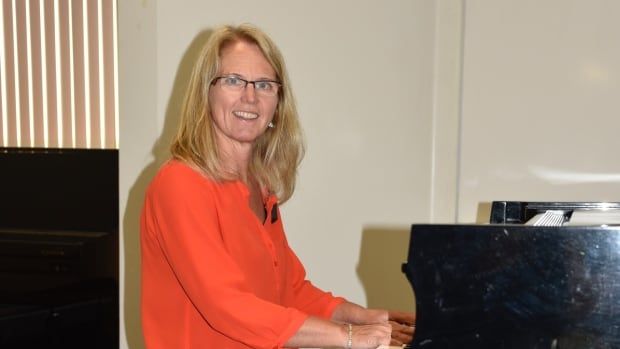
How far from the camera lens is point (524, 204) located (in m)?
1.91

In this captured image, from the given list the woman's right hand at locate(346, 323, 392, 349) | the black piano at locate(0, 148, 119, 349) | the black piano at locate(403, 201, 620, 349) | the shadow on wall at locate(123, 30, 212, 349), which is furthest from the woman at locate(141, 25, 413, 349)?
the black piano at locate(0, 148, 119, 349)

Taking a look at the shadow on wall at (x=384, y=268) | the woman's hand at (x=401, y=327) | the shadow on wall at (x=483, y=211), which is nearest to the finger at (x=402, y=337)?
the woman's hand at (x=401, y=327)

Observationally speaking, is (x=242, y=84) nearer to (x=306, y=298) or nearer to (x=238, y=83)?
(x=238, y=83)

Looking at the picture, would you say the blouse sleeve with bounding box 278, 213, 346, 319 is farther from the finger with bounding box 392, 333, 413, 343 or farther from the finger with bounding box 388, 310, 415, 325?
the finger with bounding box 392, 333, 413, 343

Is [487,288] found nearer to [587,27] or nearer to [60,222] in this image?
[60,222]

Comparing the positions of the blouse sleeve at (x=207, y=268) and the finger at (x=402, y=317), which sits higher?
the blouse sleeve at (x=207, y=268)

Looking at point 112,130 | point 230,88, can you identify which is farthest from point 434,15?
point 230,88

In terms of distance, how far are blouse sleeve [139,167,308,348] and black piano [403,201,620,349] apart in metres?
0.30

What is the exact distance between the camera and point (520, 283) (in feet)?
4.23

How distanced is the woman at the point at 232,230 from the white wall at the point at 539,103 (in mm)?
1589

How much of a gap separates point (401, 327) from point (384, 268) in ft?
5.27

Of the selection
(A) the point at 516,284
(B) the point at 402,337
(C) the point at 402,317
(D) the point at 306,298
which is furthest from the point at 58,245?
(A) the point at 516,284

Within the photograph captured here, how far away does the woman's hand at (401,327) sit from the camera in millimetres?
1531

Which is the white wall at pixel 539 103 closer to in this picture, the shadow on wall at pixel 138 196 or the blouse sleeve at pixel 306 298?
the shadow on wall at pixel 138 196
